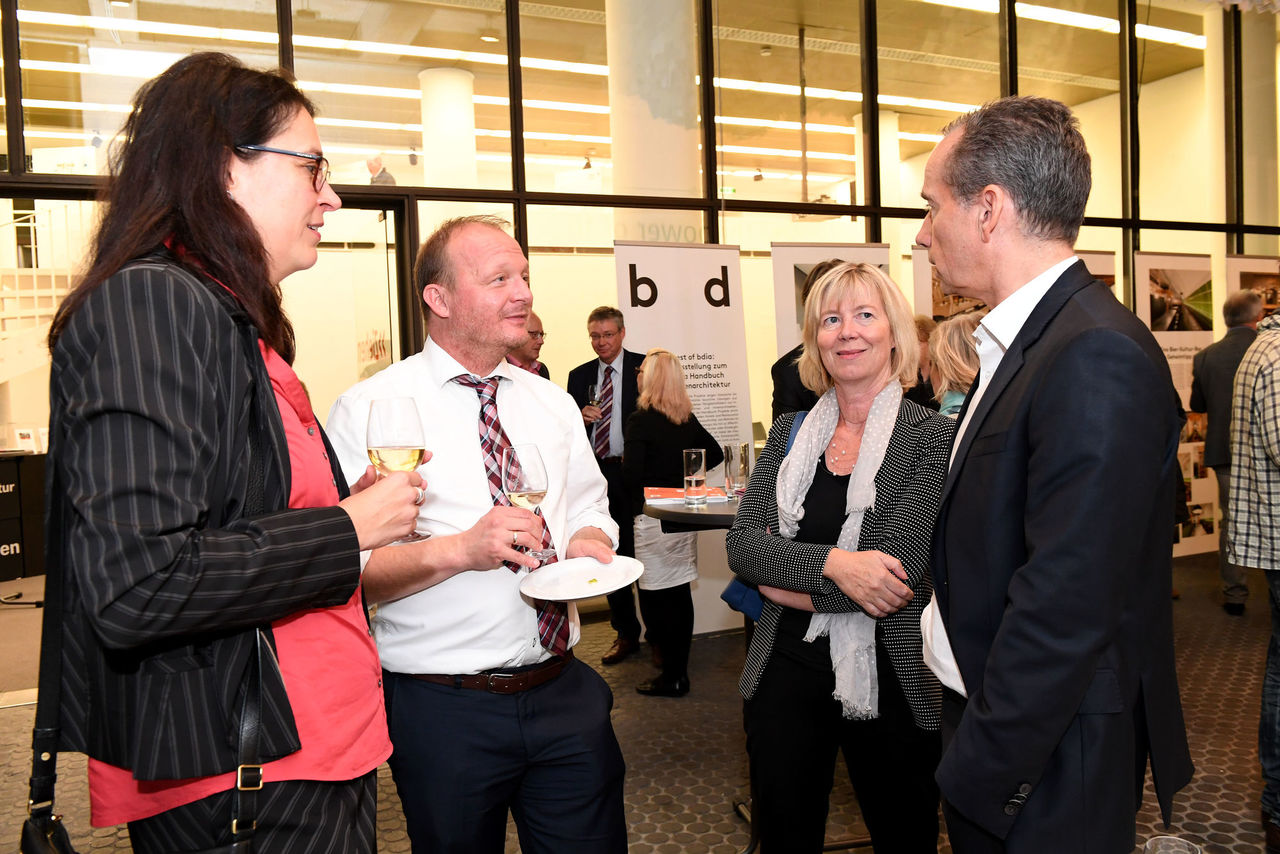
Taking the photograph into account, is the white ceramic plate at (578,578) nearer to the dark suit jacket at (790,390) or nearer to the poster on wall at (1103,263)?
the dark suit jacket at (790,390)

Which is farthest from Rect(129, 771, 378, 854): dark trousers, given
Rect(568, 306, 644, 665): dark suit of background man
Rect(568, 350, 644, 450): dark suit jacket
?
Rect(568, 350, 644, 450): dark suit jacket

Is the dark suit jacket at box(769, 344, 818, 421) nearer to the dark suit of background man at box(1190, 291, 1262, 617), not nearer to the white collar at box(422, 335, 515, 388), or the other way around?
the white collar at box(422, 335, 515, 388)

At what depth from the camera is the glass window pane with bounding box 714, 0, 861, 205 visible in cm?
614

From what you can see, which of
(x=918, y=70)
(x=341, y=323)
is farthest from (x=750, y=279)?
(x=341, y=323)

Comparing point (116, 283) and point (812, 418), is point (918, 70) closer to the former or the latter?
point (812, 418)

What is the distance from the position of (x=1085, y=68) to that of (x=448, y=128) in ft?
17.9

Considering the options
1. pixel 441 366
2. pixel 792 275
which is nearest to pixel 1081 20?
pixel 792 275

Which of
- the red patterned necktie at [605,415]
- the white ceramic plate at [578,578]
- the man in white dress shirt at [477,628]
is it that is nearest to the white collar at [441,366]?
the man in white dress shirt at [477,628]

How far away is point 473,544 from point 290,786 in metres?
0.47

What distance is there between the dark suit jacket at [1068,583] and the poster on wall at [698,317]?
4042mm

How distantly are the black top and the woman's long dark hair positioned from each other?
3441 millimetres

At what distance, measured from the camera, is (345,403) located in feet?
5.92

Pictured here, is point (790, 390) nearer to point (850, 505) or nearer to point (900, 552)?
point (850, 505)

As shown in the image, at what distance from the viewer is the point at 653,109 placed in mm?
5773
